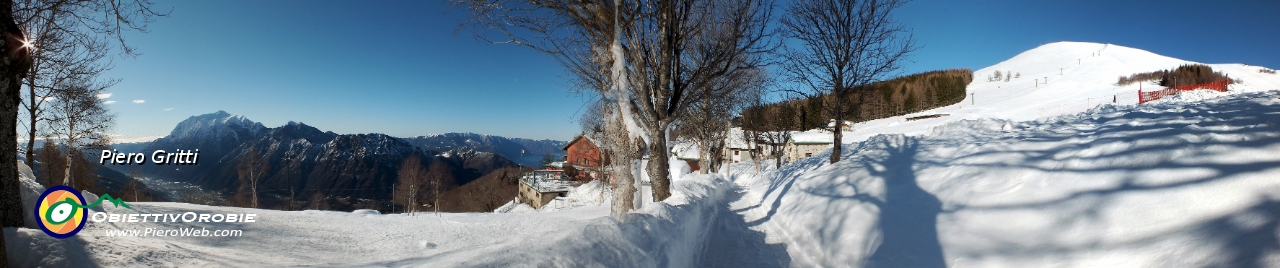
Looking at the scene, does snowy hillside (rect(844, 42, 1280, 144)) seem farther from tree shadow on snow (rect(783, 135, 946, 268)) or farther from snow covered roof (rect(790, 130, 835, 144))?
tree shadow on snow (rect(783, 135, 946, 268))

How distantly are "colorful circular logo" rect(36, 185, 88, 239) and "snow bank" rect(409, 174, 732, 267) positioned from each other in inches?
117

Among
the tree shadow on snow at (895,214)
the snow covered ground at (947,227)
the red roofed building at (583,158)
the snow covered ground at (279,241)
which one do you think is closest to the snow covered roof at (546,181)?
the red roofed building at (583,158)

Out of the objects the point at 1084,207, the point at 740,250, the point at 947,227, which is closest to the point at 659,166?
the point at 740,250

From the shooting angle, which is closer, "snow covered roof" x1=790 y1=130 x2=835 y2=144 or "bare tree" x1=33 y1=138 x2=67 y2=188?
"bare tree" x1=33 y1=138 x2=67 y2=188

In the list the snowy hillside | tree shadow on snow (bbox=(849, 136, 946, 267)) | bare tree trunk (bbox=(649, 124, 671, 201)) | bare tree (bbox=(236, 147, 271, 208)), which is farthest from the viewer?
the snowy hillside

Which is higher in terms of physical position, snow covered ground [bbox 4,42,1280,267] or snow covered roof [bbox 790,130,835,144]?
snow covered roof [bbox 790,130,835,144]

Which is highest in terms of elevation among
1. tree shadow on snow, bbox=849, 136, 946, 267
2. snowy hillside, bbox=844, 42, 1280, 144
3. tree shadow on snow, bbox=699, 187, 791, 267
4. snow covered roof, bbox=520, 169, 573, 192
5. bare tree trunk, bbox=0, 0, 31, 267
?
snowy hillside, bbox=844, 42, 1280, 144

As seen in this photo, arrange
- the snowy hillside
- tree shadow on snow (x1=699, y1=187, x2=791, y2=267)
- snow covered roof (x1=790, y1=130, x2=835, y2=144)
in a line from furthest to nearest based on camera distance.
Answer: the snowy hillside, snow covered roof (x1=790, y1=130, x2=835, y2=144), tree shadow on snow (x1=699, y1=187, x2=791, y2=267)

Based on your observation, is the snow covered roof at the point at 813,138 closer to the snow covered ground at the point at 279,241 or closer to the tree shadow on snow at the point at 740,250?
the tree shadow on snow at the point at 740,250

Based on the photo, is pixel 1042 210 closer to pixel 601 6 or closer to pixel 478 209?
pixel 601 6

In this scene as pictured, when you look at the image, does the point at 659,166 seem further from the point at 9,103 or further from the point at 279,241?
the point at 9,103

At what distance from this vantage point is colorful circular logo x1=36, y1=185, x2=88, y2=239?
3.26 metres

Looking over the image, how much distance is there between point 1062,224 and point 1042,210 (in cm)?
33

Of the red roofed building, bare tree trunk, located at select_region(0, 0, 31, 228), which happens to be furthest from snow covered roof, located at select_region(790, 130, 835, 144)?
bare tree trunk, located at select_region(0, 0, 31, 228)
